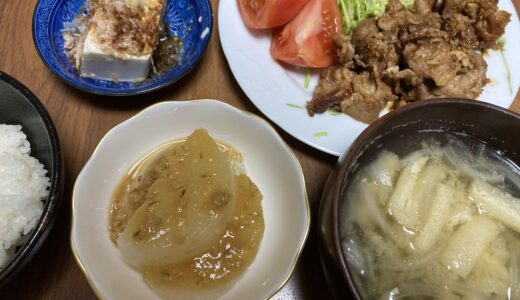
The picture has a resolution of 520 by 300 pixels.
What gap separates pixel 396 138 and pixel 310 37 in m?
0.70

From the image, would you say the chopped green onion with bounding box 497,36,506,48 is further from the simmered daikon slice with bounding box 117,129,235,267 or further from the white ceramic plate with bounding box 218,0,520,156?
the simmered daikon slice with bounding box 117,129,235,267

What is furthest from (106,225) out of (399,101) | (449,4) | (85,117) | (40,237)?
(449,4)

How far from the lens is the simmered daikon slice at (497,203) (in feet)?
4.30

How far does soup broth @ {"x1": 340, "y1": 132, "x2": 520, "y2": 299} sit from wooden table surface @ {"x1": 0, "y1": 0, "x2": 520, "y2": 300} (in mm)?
324

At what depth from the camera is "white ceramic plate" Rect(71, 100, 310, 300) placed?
1339mm

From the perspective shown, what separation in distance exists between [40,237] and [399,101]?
1455 mm

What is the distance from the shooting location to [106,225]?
146 centimetres

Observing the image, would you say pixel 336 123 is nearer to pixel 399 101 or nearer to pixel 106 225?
pixel 399 101

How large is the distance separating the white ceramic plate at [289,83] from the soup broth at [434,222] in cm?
34

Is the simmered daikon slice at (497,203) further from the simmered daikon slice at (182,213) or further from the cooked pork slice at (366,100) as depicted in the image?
the simmered daikon slice at (182,213)

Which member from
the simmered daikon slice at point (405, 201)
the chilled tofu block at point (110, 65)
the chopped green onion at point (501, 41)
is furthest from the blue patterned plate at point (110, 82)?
the chopped green onion at point (501, 41)

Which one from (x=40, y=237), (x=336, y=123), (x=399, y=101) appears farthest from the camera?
(x=399, y=101)

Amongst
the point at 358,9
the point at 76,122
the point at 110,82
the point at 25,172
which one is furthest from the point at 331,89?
the point at 25,172

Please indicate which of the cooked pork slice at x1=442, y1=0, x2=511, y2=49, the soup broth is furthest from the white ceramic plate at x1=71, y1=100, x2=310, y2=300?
the cooked pork slice at x1=442, y1=0, x2=511, y2=49
